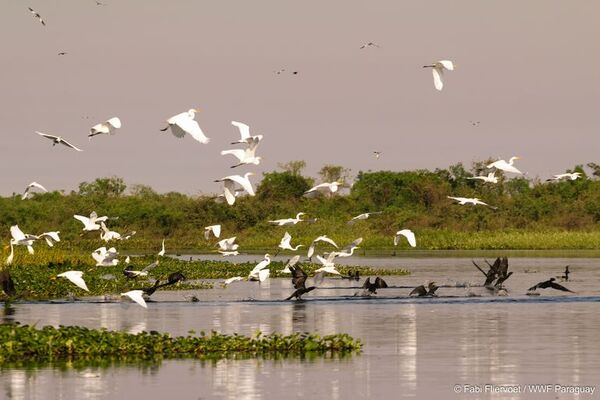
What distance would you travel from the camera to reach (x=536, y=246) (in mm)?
82562

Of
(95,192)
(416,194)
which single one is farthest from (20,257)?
(95,192)

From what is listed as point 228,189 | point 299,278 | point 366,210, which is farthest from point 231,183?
point 366,210

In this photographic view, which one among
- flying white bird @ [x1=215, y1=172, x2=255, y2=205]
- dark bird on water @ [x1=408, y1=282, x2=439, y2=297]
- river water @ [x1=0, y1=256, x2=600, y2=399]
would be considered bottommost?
river water @ [x1=0, y1=256, x2=600, y2=399]

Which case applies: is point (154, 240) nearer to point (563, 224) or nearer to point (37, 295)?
point (563, 224)

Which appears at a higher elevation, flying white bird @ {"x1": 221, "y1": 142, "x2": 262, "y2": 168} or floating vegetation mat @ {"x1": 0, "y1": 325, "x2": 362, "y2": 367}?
flying white bird @ {"x1": 221, "y1": 142, "x2": 262, "y2": 168}

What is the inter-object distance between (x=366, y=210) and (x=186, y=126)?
75604mm

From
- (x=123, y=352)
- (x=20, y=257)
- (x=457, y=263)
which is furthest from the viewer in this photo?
(x=457, y=263)

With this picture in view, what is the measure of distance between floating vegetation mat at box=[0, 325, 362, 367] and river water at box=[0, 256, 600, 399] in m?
0.74

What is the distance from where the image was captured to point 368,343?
89.2 ft

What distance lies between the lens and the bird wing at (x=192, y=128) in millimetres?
23594

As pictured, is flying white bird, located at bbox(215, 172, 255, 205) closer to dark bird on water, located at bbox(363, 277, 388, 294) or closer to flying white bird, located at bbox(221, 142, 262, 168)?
flying white bird, located at bbox(221, 142, 262, 168)

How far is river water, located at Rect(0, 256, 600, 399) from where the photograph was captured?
826 inches

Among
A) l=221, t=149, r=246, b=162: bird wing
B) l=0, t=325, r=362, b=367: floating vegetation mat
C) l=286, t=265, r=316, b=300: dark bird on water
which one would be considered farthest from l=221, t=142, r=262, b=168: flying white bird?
l=286, t=265, r=316, b=300: dark bird on water

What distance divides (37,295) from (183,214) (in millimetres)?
59529
